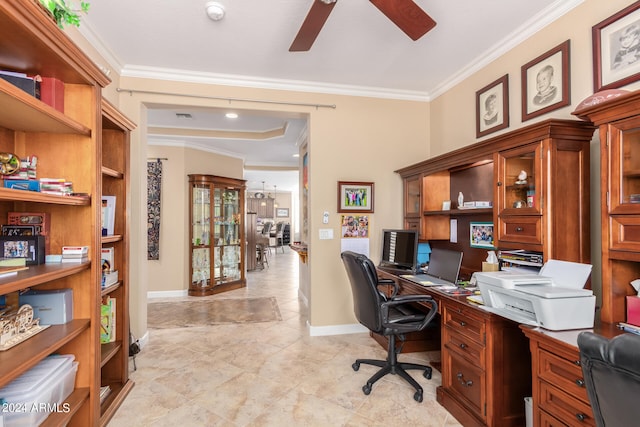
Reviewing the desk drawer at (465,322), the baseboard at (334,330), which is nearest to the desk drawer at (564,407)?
the desk drawer at (465,322)

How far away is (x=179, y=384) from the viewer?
2510mm

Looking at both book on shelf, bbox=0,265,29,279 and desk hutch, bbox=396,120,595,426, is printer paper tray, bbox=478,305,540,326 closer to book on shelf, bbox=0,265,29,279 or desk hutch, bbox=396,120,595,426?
desk hutch, bbox=396,120,595,426

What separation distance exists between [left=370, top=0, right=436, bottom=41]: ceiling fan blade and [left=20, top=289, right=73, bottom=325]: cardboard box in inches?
92.0

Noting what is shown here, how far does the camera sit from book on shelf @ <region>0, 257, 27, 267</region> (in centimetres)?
149

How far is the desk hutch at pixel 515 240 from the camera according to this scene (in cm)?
184

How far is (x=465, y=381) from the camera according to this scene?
2.04 meters

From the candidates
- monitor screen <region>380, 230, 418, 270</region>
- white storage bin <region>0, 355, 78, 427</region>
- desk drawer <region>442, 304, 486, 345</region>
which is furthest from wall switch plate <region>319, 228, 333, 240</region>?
white storage bin <region>0, 355, 78, 427</region>

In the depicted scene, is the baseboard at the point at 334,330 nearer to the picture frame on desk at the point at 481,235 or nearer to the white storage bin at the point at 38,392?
the picture frame on desk at the point at 481,235

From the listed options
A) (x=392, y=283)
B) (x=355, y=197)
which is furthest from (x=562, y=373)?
(x=355, y=197)

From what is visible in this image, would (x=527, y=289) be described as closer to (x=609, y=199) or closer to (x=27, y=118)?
(x=609, y=199)

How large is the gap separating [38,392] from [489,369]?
2290 mm

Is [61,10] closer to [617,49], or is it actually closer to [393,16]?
[393,16]

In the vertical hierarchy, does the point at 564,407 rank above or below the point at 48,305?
below

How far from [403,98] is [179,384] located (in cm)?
369
